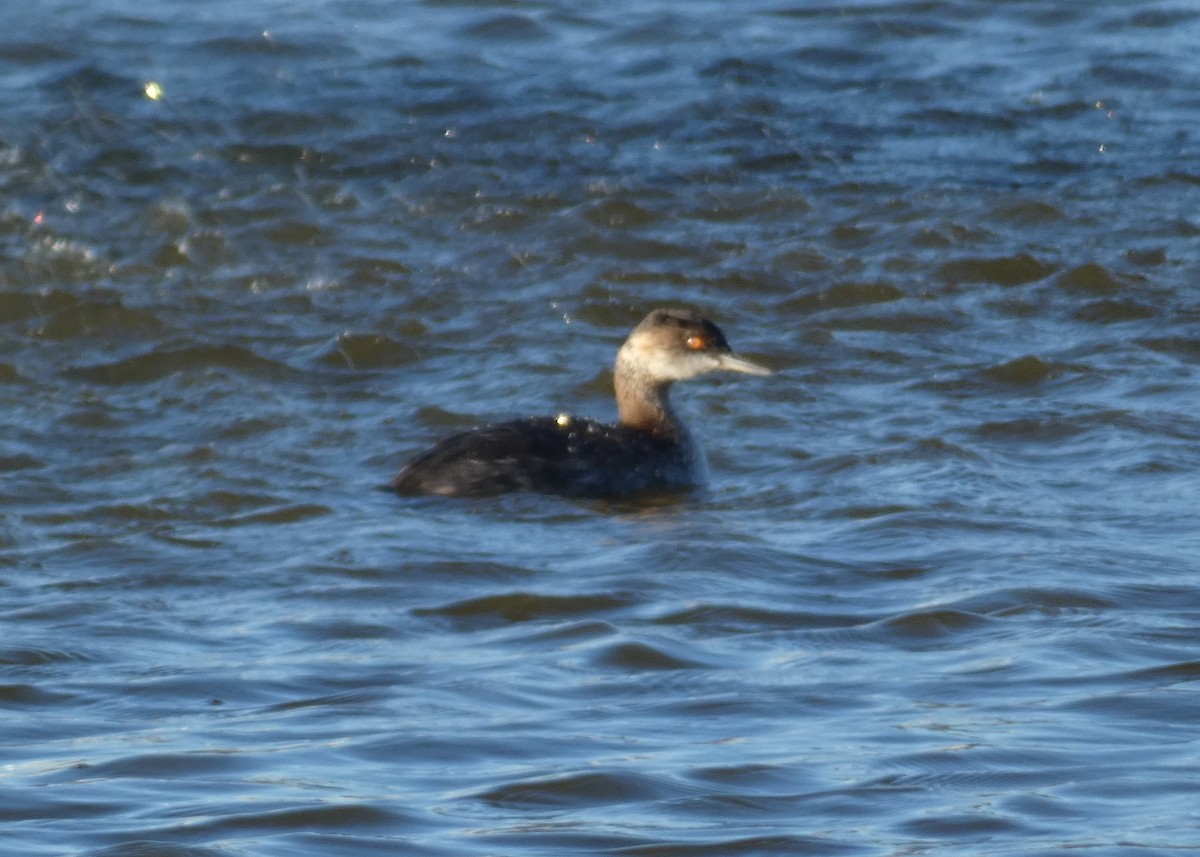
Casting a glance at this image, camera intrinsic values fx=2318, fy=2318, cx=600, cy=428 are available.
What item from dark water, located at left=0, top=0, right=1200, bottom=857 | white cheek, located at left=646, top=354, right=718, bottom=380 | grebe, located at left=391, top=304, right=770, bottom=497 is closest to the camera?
dark water, located at left=0, top=0, right=1200, bottom=857

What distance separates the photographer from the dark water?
5859mm

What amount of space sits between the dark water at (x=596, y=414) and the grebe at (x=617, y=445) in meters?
0.23

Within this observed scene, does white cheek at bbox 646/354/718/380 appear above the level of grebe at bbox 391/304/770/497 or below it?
above

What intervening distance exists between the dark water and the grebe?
8.9 inches

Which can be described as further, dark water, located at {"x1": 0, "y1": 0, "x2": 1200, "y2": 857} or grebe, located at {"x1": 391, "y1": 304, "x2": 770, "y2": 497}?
grebe, located at {"x1": 391, "y1": 304, "x2": 770, "y2": 497}

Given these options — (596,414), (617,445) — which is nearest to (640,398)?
(617,445)

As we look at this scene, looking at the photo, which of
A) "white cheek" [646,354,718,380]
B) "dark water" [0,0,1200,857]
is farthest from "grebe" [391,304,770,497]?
"dark water" [0,0,1200,857]

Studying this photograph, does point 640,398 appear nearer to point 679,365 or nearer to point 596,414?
point 679,365

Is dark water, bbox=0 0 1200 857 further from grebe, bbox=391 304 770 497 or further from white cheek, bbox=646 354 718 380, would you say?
white cheek, bbox=646 354 718 380

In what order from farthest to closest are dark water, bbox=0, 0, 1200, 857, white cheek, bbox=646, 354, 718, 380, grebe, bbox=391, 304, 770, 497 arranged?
white cheek, bbox=646, 354, 718, 380
grebe, bbox=391, 304, 770, 497
dark water, bbox=0, 0, 1200, 857

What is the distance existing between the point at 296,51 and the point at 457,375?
23.4 feet

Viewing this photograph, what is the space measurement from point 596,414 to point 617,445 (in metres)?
1.29

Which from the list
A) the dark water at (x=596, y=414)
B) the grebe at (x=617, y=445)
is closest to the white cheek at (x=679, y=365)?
the grebe at (x=617, y=445)

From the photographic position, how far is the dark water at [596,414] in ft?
19.2
